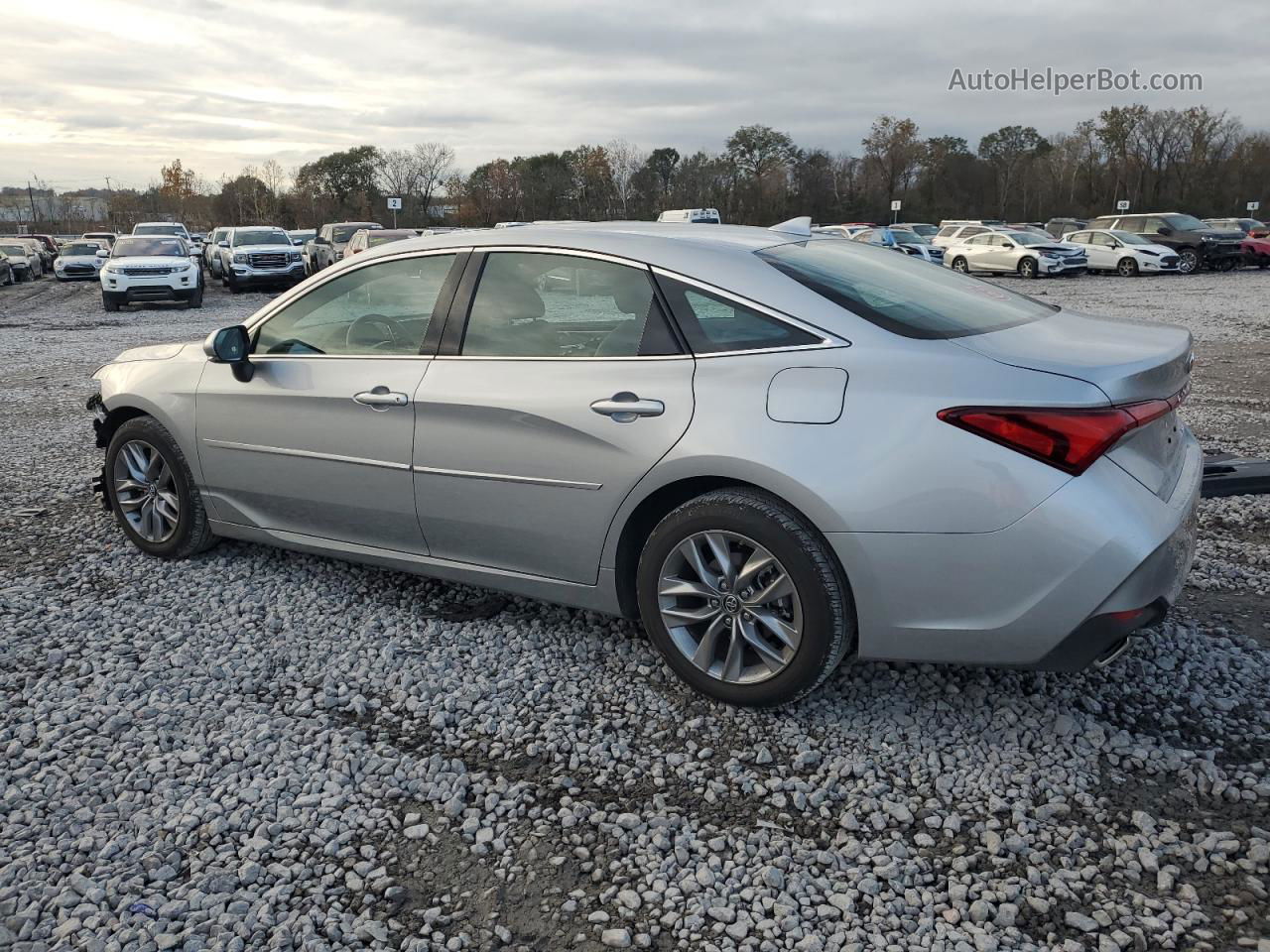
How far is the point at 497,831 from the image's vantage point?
2801mm

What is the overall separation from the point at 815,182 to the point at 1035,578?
76139 millimetres

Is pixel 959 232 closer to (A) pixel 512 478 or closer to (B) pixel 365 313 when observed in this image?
(B) pixel 365 313

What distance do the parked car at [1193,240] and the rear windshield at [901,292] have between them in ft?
96.7

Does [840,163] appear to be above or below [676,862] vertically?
above

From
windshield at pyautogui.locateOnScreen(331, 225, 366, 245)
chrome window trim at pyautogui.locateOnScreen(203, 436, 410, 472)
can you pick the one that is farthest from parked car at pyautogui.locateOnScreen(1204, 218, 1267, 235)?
chrome window trim at pyautogui.locateOnScreen(203, 436, 410, 472)

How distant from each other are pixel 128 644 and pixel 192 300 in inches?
791

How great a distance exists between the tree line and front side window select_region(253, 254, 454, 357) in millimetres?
60136

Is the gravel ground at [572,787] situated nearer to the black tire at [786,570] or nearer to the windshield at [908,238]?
the black tire at [786,570]

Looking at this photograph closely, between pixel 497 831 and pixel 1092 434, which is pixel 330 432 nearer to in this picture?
pixel 497 831

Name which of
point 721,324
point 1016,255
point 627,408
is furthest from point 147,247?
point 1016,255

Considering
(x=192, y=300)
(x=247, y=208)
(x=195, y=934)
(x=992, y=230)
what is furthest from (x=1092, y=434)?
(x=247, y=208)

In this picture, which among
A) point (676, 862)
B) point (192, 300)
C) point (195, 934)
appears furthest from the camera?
point (192, 300)

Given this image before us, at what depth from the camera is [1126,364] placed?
295 cm

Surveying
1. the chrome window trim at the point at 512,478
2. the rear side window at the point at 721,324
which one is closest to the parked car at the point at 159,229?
the chrome window trim at the point at 512,478
